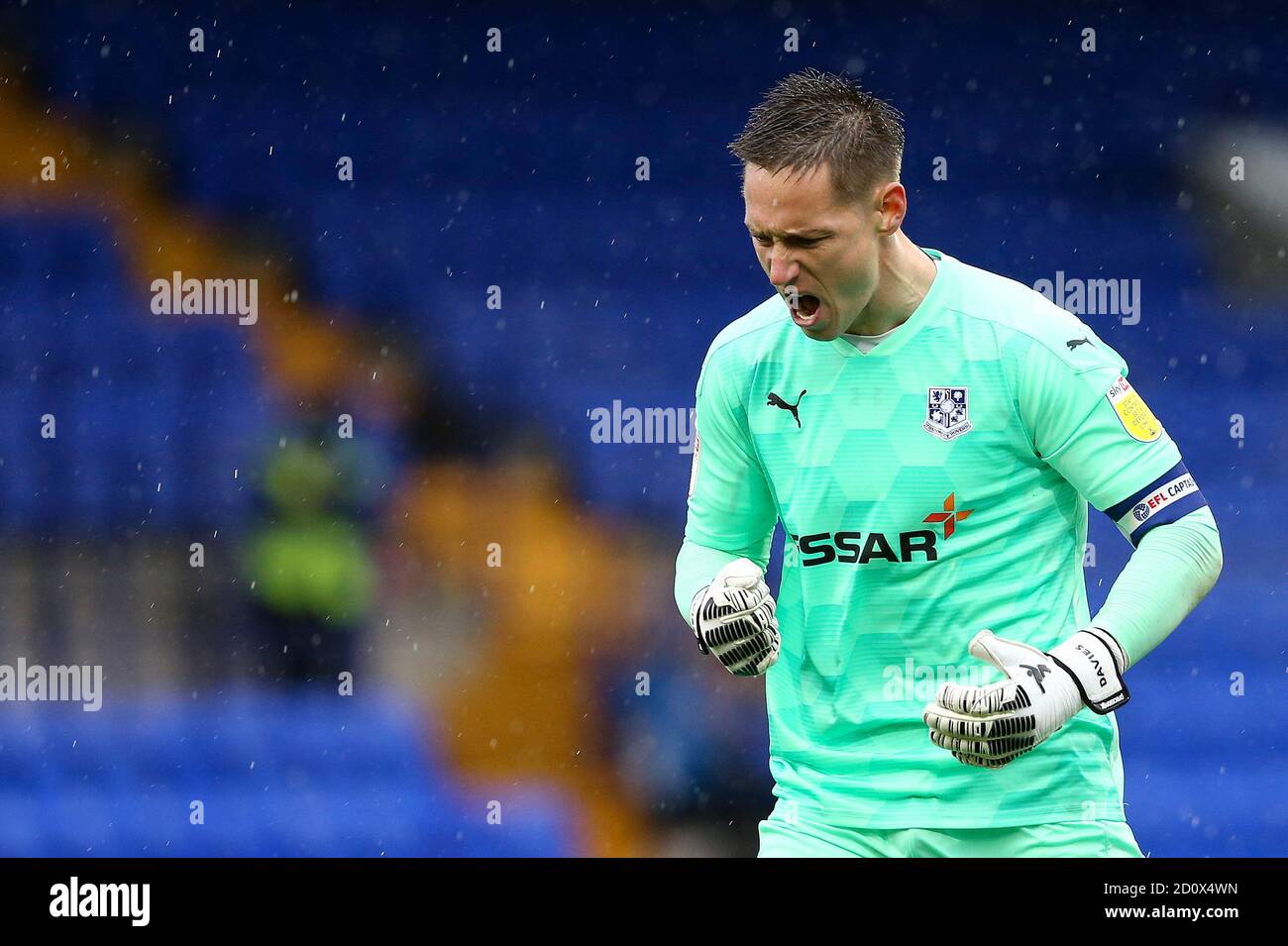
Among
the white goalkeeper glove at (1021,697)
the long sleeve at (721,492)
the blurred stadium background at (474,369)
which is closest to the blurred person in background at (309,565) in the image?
the blurred stadium background at (474,369)

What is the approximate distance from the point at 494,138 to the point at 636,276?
0.66 meters

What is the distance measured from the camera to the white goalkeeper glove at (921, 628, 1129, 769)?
2.29 metres

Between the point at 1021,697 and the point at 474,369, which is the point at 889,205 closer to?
the point at 1021,697

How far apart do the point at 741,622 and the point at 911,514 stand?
31 centimetres

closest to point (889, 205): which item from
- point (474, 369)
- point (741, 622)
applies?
point (741, 622)

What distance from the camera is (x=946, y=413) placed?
2.58m

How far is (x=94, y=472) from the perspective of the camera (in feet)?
18.5

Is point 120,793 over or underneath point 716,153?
underneath

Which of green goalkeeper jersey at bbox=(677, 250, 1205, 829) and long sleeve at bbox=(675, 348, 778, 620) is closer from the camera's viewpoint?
green goalkeeper jersey at bbox=(677, 250, 1205, 829)

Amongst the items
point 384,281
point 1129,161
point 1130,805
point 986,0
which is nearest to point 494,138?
point 384,281

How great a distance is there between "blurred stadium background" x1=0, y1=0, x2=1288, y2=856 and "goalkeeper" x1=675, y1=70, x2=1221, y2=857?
293 centimetres

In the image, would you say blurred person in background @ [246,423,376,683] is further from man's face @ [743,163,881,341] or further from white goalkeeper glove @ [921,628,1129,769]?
white goalkeeper glove @ [921,628,1129,769]

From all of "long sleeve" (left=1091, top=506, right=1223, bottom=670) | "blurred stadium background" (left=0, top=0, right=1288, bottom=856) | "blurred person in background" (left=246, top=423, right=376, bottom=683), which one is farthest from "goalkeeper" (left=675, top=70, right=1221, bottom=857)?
"blurred person in background" (left=246, top=423, right=376, bottom=683)

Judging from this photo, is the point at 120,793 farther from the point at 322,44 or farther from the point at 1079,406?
the point at 1079,406
